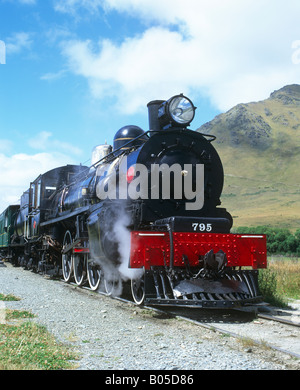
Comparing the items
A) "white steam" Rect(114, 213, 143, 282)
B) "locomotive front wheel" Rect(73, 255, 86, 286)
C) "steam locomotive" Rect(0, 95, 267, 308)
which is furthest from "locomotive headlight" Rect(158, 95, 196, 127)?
"locomotive front wheel" Rect(73, 255, 86, 286)

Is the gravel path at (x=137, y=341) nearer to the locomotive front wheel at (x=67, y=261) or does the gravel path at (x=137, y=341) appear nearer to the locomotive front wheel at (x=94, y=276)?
the locomotive front wheel at (x=94, y=276)

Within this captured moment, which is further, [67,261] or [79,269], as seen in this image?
[67,261]

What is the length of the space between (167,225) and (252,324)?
2027 millimetres

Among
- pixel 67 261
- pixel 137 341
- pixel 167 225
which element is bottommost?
pixel 137 341

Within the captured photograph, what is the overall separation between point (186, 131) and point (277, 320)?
3.82 metres

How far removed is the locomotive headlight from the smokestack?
21 centimetres

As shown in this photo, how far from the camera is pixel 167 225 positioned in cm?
694

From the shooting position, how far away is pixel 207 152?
8227mm

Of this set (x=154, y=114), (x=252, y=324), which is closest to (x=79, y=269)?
(x=154, y=114)

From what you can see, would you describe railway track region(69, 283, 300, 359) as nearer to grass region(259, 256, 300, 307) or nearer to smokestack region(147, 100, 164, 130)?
grass region(259, 256, 300, 307)

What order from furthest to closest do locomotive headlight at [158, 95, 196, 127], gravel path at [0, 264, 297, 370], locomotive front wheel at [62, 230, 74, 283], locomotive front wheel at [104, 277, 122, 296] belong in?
locomotive front wheel at [62, 230, 74, 283] → locomotive front wheel at [104, 277, 122, 296] → locomotive headlight at [158, 95, 196, 127] → gravel path at [0, 264, 297, 370]

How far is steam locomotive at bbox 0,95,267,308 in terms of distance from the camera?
6.55m

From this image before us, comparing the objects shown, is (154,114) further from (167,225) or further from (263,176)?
(263,176)

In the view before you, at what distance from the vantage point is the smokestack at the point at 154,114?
27.8ft
